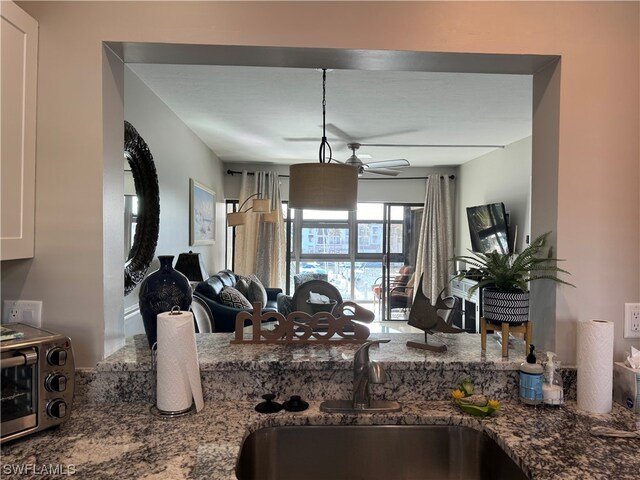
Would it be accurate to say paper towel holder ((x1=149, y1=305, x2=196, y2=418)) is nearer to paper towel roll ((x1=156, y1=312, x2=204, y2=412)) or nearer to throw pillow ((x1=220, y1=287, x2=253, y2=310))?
paper towel roll ((x1=156, y1=312, x2=204, y2=412))

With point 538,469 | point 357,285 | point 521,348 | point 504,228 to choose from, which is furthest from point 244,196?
point 538,469

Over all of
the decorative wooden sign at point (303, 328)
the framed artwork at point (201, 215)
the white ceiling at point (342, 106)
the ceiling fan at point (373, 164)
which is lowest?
the decorative wooden sign at point (303, 328)

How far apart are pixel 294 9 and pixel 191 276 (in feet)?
9.57

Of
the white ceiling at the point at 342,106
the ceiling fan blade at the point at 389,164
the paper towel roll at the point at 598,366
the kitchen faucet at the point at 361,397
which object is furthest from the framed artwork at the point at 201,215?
the paper towel roll at the point at 598,366

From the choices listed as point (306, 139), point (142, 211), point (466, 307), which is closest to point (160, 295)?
point (142, 211)

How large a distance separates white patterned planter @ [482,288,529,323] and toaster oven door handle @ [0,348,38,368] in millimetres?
1400

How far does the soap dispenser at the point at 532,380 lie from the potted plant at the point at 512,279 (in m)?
0.14

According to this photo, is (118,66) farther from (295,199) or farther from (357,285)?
(357,285)

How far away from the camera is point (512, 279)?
143cm

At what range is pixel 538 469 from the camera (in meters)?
0.99

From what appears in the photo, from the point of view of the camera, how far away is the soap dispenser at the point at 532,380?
1.32 m

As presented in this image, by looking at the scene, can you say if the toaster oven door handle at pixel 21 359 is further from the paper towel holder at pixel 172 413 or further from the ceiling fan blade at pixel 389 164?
the ceiling fan blade at pixel 389 164

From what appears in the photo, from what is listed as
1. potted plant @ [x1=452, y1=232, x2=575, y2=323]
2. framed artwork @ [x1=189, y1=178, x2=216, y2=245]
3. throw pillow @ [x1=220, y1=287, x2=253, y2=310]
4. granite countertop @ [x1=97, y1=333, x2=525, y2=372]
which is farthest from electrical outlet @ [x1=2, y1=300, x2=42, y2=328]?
framed artwork @ [x1=189, y1=178, x2=216, y2=245]

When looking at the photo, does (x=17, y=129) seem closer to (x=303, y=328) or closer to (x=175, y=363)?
(x=175, y=363)
